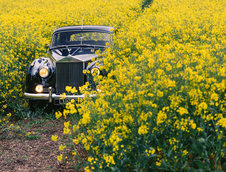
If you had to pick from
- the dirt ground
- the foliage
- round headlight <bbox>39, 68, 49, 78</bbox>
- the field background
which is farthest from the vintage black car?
the foliage

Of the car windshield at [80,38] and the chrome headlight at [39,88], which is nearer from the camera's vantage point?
the chrome headlight at [39,88]

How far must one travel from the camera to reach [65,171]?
3.16 metres

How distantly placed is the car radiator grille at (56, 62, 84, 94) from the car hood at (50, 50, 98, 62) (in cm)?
8

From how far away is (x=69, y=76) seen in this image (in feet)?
15.8

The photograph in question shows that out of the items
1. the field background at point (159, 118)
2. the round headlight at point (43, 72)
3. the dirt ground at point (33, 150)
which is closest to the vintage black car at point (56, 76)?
the round headlight at point (43, 72)

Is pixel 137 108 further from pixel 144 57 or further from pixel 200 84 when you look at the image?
pixel 144 57

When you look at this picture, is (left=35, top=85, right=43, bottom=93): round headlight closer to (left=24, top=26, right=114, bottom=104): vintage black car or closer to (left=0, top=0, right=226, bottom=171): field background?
(left=24, top=26, right=114, bottom=104): vintage black car

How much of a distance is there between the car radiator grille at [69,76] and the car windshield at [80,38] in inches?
45.3

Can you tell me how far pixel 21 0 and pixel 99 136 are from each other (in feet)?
91.3

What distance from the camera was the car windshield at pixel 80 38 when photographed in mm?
5855

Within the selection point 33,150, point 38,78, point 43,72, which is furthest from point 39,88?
point 33,150

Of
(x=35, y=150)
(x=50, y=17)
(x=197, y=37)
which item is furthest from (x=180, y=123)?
(x=50, y=17)

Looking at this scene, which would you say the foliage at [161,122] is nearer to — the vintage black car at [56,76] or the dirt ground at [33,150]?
the dirt ground at [33,150]

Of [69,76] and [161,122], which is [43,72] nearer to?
[69,76]
